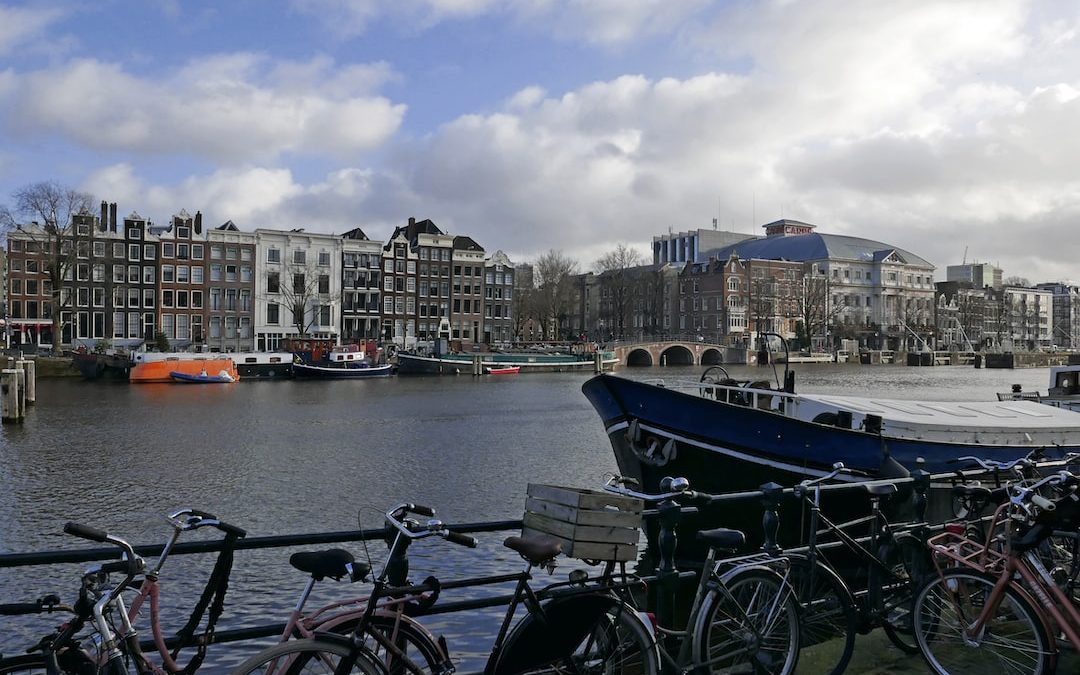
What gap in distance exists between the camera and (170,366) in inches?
2601

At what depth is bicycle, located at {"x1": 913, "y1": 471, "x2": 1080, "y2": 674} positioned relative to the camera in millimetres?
5305

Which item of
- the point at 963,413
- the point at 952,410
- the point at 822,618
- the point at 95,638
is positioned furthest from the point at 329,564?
the point at 952,410

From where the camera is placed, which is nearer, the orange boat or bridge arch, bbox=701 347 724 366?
the orange boat

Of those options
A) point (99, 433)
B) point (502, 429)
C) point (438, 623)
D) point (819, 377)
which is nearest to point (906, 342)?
point (819, 377)

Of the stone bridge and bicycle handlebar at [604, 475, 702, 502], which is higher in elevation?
bicycle handlebar at [604, 475, 702, 502]

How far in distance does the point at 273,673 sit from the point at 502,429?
107 ft

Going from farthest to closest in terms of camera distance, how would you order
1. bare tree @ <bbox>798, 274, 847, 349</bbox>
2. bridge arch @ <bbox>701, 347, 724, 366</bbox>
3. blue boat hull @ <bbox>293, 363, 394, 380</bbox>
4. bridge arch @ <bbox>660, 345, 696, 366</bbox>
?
bare tree @ <bbox>798, 274, 847, 349</bbox>, bridge arch @ <bbox>701, 347, 724, 366</bbox>, bridge arch @ <bbox>660, 345, 696, 366</bbox>, blue boat hull @ <bbox>293, 363, 394, 380</bbox>

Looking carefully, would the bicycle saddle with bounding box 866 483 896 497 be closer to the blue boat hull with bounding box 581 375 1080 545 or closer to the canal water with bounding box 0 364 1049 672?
the canal water with bounding box 0 364 1049 672

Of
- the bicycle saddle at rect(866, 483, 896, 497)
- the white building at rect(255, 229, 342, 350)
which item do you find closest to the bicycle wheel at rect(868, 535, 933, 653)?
the bicycle saddle at rect(866, 483, 896, 497)

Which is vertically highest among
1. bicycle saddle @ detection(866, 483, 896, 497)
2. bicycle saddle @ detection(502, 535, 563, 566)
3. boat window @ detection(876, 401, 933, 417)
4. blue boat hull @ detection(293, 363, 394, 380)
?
bicycle saddle @ detection(866, 483, 896, 497)

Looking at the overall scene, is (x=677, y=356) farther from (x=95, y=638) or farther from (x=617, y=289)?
(x=95, y=638)

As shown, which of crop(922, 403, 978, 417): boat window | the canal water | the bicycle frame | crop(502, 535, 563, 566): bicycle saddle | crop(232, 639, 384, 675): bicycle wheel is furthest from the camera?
crop(922, 403, 978, 417): boat window

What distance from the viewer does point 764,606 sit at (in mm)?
5746

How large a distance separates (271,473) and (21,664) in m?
21.6
